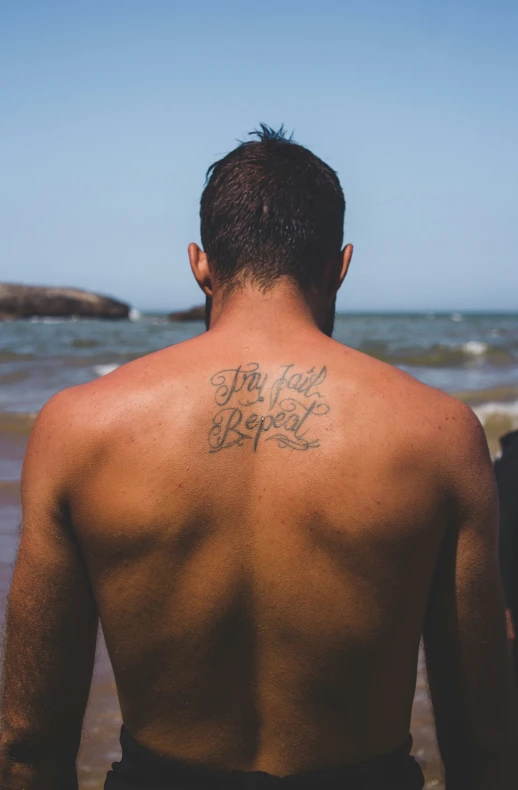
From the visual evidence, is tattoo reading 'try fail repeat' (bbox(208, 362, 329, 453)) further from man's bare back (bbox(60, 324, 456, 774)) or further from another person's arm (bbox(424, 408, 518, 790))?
another person's arm (bbox(424, 408, 518, 790))

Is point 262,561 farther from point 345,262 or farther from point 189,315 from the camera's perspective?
point 189,315

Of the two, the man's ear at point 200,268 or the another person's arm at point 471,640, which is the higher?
the man's ear at point 200,268

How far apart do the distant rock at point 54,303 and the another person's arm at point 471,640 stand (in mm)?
51726

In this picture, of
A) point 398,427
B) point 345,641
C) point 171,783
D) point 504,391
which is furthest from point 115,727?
point 504,391

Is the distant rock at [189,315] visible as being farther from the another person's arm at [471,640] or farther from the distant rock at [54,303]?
the another person's arm at [471,640]

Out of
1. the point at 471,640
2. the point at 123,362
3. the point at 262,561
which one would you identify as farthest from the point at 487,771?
the point at 123,362

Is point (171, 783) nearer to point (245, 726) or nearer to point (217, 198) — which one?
point (245, 726)

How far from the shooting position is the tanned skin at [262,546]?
4.51 ft

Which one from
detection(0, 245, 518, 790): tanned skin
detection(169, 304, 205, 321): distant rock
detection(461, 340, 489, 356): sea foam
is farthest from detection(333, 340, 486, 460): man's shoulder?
detection(169, 304, 205, 321): distant rock

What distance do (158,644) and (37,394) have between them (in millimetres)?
10735

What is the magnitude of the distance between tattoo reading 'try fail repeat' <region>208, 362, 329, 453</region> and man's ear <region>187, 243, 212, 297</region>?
284 millimetres

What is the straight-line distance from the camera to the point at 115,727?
324 cm

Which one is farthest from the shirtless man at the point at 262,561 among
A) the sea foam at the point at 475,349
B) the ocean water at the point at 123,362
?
the sea foam at the point at 475,349

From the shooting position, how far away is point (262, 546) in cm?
137
